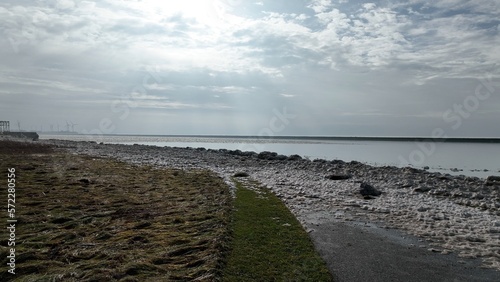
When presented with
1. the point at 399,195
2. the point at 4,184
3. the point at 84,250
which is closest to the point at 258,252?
the point at 84,250

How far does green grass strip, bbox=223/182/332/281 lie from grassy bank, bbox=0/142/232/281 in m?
0.47

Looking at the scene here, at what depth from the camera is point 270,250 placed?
9273 millimetres

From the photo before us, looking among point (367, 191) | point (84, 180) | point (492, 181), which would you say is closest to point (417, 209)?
point (367, 191)

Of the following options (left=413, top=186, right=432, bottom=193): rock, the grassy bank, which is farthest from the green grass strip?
(left=413, top=186, right=432, bottom=193): rock

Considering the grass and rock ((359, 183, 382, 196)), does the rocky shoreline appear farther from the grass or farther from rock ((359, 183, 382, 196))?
the grass

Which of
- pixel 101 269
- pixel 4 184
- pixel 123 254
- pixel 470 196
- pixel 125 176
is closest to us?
pixel 101 269

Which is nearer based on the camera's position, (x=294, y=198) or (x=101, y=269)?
(x=101, y=269)

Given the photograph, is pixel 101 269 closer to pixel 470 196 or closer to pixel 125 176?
pixel 125 176

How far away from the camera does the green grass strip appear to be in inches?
305

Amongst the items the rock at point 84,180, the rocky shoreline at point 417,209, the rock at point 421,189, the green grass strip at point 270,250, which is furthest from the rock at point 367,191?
the rock at point 84,180

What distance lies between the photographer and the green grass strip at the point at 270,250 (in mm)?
7758

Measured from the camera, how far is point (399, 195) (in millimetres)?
20156

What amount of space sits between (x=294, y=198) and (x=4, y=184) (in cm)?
1545

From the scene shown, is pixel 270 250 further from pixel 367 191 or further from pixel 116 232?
pixel 367 191
